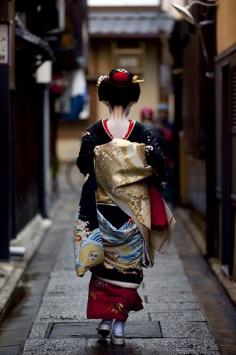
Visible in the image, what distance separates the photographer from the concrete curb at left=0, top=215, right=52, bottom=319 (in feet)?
30.5

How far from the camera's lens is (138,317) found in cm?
831

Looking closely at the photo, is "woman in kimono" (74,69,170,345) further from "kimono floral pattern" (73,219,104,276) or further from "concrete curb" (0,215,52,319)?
"concrete curb" (0,215,52,319)

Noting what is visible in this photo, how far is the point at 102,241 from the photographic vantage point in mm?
7254

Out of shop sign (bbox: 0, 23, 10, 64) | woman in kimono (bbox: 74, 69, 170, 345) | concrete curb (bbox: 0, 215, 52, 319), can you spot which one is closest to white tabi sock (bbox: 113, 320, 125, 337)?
woman in kimono (bbox: 74, 69, 170, 345)

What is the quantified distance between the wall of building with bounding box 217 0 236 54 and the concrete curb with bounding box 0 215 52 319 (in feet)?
12.1

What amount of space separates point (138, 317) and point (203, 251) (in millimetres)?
4312

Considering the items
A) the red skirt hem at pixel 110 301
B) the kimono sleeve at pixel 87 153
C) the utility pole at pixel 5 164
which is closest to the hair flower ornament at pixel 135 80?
the kimono sleeve at pixel 87 153

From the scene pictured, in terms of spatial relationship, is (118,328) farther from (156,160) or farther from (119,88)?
(119,88)

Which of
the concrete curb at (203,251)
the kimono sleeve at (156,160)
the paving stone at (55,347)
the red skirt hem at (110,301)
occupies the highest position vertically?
the kimono sleeve at (156,160)

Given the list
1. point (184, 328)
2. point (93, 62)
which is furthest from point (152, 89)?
point (184, 328)

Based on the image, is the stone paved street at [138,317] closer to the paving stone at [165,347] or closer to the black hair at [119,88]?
the paving stone at [165,347]

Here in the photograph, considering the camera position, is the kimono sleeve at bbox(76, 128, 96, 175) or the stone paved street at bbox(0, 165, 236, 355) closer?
the stone paved street at bbox(0, 165, 236, 355)

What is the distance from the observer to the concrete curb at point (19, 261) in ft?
30.5

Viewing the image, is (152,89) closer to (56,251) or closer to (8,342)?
(56,251)
